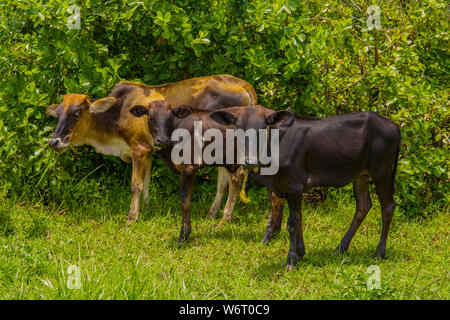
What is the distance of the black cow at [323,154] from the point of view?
21.5 ft

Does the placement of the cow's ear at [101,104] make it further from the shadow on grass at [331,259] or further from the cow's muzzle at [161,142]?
the shadow on grass at [331,259]

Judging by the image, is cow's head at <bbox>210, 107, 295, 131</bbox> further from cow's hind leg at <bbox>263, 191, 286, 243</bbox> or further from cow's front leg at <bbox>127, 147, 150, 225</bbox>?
cow's front leg at <bbox>127, 147, 150, 225</bbox>

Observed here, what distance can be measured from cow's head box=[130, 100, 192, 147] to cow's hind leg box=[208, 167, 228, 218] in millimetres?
Result: 1474

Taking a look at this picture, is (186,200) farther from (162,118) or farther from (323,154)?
(323,154)

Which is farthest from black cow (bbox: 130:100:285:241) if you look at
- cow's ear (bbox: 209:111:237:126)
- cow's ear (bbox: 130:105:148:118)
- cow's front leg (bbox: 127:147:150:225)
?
cow's ear (bbox: 209:111:237:126)

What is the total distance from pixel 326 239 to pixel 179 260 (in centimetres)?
195

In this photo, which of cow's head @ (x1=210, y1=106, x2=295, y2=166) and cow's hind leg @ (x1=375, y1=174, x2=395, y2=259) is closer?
cow's head @ (x1=210, y1=106, x2=295, y2=166)

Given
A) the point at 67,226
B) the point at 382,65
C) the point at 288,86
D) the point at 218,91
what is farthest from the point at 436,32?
the point at 67,226

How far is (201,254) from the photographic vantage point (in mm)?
7141

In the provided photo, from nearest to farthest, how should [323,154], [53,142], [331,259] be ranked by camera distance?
[323,154], [331,259], [53,142]

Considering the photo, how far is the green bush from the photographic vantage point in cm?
828

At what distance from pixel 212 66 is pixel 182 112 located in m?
1.53

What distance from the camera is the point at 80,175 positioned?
9.13 m

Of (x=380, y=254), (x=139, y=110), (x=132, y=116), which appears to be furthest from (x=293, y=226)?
(x=132, y=116)
